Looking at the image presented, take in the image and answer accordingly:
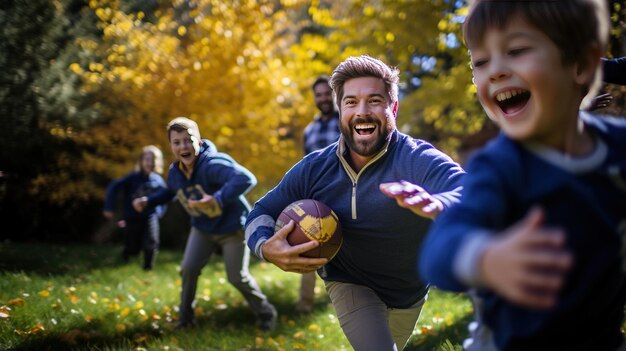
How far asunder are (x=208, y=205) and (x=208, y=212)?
0.59 feet

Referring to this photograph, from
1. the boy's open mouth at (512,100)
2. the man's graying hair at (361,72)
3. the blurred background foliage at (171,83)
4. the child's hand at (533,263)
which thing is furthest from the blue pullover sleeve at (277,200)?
the blurred background foliage at (171,83)

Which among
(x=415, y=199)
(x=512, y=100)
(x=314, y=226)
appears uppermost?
(x=512, y=100)

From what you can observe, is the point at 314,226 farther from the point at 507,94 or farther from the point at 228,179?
the point at 228,179

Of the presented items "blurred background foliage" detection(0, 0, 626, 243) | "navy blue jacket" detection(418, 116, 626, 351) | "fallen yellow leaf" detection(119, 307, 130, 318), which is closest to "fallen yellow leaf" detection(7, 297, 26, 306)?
"fallen yellow leaf" detection(119, 307, 130, 318)

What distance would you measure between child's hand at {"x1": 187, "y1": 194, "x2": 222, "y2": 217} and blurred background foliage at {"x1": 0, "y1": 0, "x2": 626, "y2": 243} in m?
4.51

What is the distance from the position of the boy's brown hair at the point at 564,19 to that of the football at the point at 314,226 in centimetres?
162

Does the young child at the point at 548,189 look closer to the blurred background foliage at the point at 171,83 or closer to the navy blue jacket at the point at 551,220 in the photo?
the navy blue jacket at the point at 551,220

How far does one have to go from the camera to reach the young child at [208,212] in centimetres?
571

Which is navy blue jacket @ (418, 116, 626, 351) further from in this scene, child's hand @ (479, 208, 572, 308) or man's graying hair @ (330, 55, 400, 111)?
man's graying hair @ (330, 55, 400, 111)

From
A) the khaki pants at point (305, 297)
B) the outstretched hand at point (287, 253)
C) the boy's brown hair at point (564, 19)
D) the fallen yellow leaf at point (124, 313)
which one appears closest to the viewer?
the boy's brown hair at point (564, 19)

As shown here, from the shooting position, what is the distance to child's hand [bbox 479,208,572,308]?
1.18m

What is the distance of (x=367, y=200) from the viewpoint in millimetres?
3184

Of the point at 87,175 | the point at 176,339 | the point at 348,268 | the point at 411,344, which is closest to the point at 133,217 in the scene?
the point at 87,175

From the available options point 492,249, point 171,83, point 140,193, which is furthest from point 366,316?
point 171,83
